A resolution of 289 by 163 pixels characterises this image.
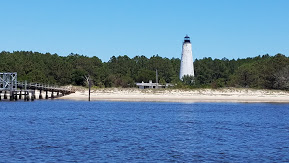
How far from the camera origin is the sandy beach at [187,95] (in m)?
93.0

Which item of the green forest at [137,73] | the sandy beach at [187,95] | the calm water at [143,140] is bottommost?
the calm water at [143,140]

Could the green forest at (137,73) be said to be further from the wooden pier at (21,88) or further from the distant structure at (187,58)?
the wooden pier at (21,88)

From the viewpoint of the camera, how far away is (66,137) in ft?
120

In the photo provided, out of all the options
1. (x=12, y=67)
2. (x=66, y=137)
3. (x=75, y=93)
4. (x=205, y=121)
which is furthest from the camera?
(x=12, y=67)

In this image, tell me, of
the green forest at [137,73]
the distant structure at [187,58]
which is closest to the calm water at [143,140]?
the green forest at [137,73]

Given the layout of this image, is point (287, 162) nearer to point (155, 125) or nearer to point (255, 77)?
point (155, 125)

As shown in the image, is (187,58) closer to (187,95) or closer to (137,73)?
(187,95)

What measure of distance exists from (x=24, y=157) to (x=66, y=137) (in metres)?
9.11

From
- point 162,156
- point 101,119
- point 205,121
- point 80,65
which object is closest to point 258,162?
point 162,156

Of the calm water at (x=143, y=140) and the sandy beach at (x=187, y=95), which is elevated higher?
the sandy beach at (x=187, y=95)

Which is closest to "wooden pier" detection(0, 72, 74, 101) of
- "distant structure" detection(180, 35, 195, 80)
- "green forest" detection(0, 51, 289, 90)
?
"green forest" detection(0, 51, 289, 90)

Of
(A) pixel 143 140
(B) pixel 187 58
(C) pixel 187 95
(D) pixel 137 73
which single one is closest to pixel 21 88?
(C) pixel 187 95

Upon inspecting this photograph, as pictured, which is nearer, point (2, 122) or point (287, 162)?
point (287, 162)

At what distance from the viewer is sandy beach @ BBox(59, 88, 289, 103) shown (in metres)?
93.0
